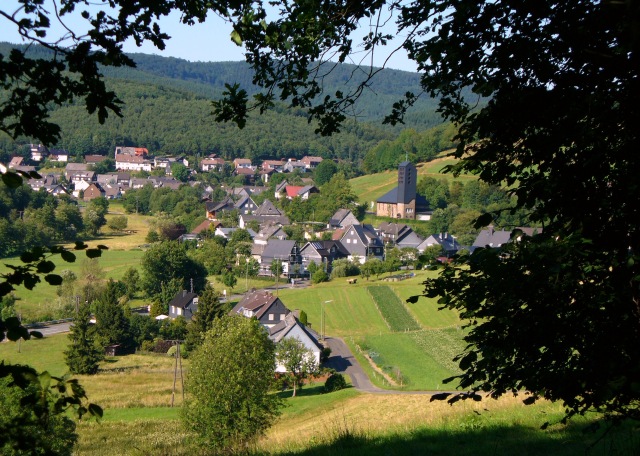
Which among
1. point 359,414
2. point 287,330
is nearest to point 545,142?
point 359,414

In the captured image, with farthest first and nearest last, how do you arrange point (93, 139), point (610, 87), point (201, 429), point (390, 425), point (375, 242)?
point (93, 139)
point (375, 242)
point (201, 429)
point (390, 425)
point (610, 87)

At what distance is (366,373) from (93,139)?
390 ft

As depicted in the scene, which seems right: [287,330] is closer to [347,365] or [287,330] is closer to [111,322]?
[347,365]

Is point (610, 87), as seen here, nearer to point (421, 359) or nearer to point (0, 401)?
point (0, 401)

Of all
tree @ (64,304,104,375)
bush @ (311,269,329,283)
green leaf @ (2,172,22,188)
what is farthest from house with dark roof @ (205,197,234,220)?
green leaf @ (2,172,22,188)

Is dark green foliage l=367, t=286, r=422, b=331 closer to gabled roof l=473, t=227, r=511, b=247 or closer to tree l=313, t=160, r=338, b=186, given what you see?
gabled roof l=473, t=227, r=511, b=247

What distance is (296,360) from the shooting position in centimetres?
3116

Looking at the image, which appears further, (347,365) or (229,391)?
(347,365)

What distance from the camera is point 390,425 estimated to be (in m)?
8.36

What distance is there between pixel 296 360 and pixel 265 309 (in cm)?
1048

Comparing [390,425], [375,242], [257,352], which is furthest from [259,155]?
[390,425]

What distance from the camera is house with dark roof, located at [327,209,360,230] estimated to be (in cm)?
7538

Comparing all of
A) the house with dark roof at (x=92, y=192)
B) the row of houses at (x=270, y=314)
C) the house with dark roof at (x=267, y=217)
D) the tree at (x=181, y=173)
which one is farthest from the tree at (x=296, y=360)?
the tree at (x=181, y=173)

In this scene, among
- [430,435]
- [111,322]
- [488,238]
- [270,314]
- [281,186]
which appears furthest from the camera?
[281,186]
